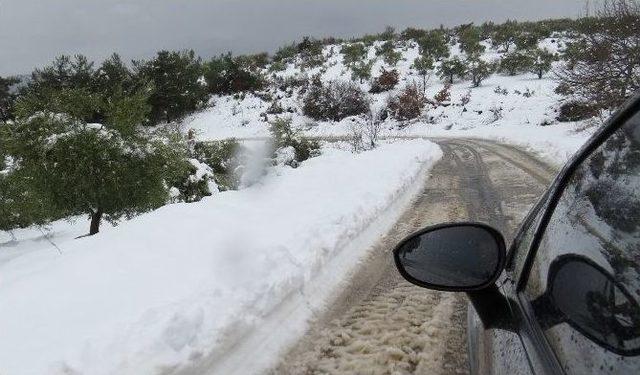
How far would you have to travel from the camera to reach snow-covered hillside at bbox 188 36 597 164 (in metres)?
24.8

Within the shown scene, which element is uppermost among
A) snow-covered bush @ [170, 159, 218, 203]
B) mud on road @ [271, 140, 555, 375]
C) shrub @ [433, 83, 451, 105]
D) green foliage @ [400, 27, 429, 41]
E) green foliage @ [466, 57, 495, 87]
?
green foliage @ [400, 27, 429, 41]

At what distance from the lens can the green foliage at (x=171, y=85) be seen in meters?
36.7

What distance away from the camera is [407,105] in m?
32.0

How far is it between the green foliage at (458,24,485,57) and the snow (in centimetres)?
3460

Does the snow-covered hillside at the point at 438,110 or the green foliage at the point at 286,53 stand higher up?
the green foliage at the point at 286,53

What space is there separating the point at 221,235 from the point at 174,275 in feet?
3.93

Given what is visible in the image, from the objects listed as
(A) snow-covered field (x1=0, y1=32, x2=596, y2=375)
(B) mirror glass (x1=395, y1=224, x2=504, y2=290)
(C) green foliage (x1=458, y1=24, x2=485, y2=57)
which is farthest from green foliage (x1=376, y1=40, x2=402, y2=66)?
(B) mirror glass (x1=395, y1=224, x2=504, y2=290)

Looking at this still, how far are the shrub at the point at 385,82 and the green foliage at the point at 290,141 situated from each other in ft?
59.8

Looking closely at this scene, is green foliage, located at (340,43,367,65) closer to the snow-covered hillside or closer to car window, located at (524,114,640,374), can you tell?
the snow-covered hillside

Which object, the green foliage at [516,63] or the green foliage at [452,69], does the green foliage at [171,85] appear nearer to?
the green foliage at [452,69]

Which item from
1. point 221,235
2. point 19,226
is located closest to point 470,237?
point 221,235

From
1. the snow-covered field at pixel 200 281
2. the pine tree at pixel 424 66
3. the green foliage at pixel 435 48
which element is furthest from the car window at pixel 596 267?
the green foliage at pixel 435 48

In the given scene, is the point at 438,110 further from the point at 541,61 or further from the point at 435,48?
the point at 435,48

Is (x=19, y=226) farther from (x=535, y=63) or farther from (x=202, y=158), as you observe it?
(x=535, y=63)
